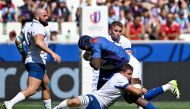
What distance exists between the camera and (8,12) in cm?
2353

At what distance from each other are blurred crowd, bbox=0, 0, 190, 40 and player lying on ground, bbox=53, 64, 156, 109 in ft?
33.8

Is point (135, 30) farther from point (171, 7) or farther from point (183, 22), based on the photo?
point (171, 7)

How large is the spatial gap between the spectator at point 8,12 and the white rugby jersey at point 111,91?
11.6 m

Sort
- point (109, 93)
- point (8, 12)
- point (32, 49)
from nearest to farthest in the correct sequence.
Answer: point (109, 93)
point (32, 49)
point (8, 12)

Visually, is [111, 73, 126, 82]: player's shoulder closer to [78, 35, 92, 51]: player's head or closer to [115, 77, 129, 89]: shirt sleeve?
[115, 77, 129, 89]: shirt sleeve

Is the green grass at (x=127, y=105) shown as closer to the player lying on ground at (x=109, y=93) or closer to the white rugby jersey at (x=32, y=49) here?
the white rugby jersey at (x=32, y=49)

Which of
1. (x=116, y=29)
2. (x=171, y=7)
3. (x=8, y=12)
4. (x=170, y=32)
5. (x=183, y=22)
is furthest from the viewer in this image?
(x=171, y=7)

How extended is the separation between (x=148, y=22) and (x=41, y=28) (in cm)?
999

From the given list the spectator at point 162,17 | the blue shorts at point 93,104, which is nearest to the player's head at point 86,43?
the blue shorts at point 93,104

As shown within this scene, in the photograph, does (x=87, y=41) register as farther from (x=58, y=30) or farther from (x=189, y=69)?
(x=58, y=30)

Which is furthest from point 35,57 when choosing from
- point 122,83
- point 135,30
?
point 135,30

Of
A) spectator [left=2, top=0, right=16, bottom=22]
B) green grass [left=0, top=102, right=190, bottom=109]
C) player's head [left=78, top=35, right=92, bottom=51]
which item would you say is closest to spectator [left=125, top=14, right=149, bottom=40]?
spectator [left=2, top=0, right=16, bottom=22]

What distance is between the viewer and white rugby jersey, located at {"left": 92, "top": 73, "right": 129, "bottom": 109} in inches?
475

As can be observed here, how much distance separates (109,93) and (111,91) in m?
0.05
